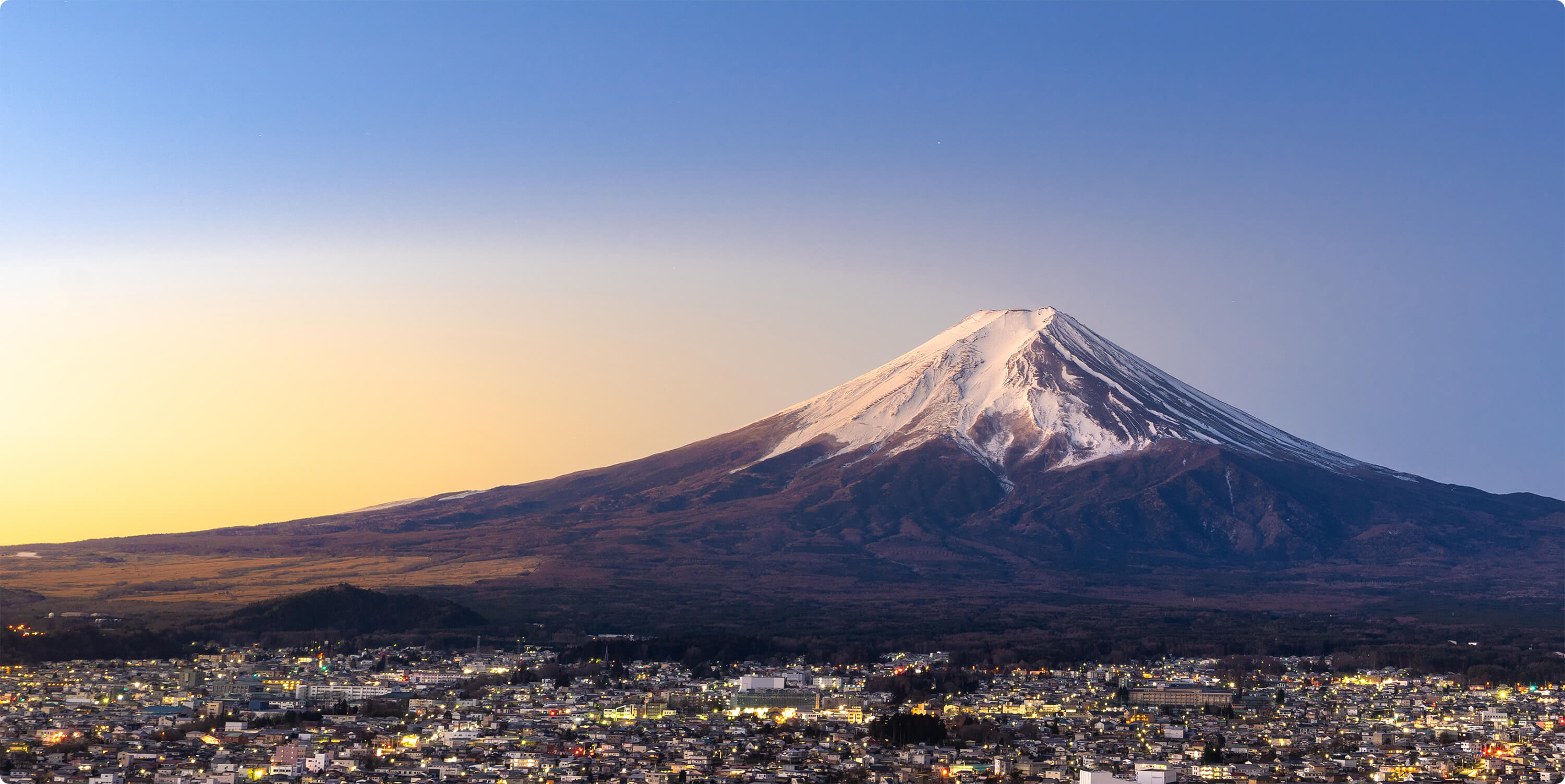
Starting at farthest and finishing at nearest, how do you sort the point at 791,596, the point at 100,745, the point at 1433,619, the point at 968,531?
the point at 968,531 < the point at 791,596 < the point at 1433,619 < the point at 100,745

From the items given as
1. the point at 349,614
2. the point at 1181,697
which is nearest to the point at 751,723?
the point at 1181,697

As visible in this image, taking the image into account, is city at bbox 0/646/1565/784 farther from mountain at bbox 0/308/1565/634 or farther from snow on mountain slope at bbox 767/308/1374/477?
snow on mountain slope at bbox 767/308/1374/477

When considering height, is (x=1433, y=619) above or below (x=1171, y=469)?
below

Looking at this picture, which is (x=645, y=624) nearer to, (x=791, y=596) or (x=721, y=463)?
(x=791, y=596)

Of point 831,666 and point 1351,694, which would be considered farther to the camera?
point 831,666

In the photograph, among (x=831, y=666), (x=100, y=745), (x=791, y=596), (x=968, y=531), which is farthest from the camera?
(x=968, y=531)

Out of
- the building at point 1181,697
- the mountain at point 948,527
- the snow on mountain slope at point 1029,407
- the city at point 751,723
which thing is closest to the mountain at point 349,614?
the mountain at point 948,527

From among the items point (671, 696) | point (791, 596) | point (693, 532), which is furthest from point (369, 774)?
point (693, 532)

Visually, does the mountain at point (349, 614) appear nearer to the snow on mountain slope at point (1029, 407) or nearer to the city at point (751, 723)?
the city at point (751, 723)
